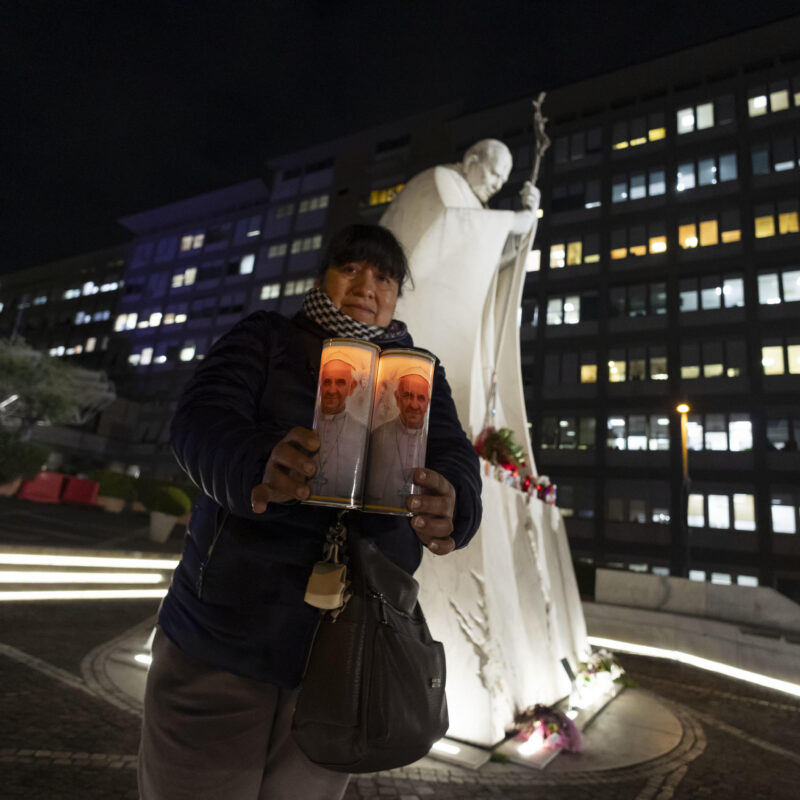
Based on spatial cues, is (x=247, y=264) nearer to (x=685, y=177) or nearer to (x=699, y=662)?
(x=685, y=177)

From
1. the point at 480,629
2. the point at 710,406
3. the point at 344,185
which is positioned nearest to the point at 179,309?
the point at 344,185

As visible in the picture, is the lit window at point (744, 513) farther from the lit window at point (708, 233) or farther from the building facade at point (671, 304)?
the lit window at point (708, 233)

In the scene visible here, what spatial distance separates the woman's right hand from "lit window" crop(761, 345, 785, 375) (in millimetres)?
31414

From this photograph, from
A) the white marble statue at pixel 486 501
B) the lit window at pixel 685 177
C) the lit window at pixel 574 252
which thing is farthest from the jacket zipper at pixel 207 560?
the lit window at pixel 685 177

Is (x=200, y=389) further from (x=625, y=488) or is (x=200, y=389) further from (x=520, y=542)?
(x=625, y=488)

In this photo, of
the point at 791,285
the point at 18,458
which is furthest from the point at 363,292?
the point at 791,285

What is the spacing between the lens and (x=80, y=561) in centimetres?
1095

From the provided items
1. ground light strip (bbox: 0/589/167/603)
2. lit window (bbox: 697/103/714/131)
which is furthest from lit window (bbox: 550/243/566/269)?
ground light strip (bbox: 0/589/167/603)

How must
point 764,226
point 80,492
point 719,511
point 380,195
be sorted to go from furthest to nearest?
point 380,195
point 764,226
point 719,511
point 80,492

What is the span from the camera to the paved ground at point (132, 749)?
3.65 metres

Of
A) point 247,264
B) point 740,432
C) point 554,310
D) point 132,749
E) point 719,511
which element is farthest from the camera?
point 247,264

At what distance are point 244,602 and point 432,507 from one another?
2.07ft

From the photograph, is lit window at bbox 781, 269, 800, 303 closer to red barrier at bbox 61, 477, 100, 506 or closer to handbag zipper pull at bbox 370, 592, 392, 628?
handbag zipper pull at bbox 370, 592, 392, 628

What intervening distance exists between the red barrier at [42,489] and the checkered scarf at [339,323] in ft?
79.4
